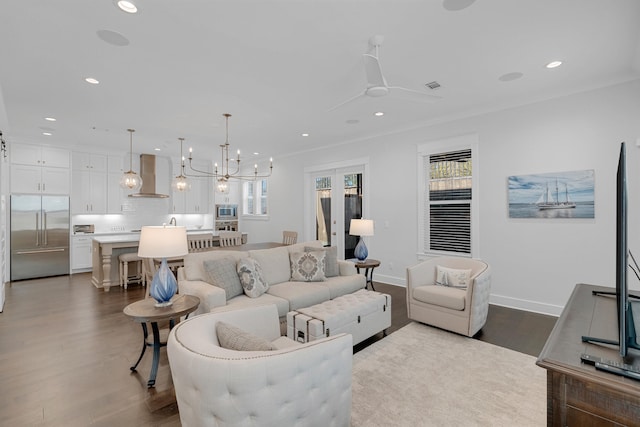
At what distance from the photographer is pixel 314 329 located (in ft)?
8.77

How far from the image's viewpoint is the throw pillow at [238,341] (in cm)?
152

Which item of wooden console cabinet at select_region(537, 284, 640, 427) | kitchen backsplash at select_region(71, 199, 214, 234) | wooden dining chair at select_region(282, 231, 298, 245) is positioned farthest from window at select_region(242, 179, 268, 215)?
wooden console cabinet at select_region(537, 284, 640, 427)

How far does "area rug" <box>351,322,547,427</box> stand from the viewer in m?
2.11

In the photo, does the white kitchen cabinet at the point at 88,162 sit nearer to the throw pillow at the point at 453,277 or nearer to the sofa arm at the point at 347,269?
the sofa arm at the point at 347,269

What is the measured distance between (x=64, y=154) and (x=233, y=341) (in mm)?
7724

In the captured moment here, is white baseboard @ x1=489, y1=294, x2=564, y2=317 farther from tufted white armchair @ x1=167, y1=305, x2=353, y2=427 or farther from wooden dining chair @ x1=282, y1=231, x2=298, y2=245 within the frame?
wooden dining chair @ x1=282, y1=231, x2=298, y2=245

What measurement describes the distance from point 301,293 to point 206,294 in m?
1.04

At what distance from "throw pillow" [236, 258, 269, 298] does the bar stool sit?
128 inches

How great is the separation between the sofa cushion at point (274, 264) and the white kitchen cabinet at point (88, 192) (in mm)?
5549

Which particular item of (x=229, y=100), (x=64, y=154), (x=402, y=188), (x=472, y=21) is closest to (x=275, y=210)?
(x=402, y=188)

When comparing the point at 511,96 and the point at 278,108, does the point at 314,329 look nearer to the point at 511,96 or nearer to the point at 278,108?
the point at 278,108

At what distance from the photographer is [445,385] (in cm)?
249

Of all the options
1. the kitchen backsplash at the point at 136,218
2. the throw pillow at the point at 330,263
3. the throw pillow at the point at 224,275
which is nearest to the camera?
the throw pillow at the point at 224,275

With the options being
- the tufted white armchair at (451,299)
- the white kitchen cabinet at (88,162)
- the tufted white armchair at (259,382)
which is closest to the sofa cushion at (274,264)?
the tufted white armchair at (451,299)
